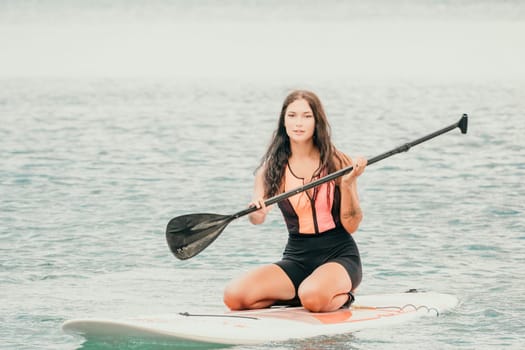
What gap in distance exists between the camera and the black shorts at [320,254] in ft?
24.2

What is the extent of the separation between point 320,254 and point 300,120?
2.36ft

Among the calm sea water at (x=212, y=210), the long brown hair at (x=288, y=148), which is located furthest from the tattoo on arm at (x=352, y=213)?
the calm sea water at (x=212, y=210)

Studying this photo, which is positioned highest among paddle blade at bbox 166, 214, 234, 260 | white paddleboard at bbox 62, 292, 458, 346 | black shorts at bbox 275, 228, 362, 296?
paddle blade at bbox 166, 214, 234, 260

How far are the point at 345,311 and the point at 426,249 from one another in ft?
9.35

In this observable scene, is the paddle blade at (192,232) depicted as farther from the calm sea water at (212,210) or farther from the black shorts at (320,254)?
the calm sea water at (212,210)

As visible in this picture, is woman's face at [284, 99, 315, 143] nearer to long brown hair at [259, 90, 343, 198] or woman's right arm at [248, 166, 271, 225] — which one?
long brown hair at [259, 90, 343, 198]

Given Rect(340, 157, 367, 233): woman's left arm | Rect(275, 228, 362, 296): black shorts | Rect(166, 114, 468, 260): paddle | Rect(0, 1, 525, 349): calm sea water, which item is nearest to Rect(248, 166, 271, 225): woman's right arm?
Rect(166, 114, 468, 260): paddle

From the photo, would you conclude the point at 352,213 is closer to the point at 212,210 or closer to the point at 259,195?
the point at 259,195

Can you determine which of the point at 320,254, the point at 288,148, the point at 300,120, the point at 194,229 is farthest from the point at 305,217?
the point at 194,229

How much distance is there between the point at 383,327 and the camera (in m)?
7.46

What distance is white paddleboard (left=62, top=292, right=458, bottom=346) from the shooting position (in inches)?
269

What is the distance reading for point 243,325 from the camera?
707cm

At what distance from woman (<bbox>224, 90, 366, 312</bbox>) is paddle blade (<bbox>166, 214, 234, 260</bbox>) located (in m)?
0.24

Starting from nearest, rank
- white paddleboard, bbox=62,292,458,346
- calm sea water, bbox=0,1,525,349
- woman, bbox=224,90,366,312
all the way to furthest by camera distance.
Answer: white paddleboard, bbox=62,292,458,346 < woman, bbox=224,90,366,312 < calm sea water, bbox=0,1,525,349
